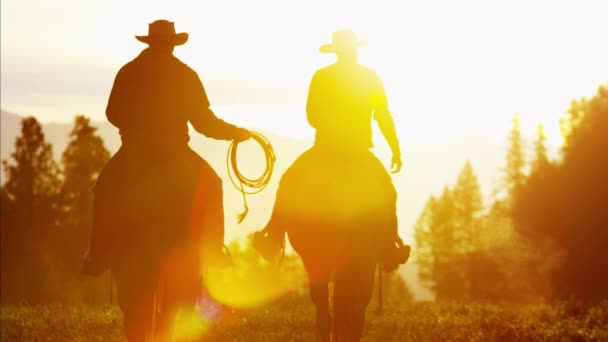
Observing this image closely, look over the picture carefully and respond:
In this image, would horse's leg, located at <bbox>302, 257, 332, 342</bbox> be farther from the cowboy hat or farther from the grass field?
the cowboy hat

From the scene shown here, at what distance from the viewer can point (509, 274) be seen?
147 feet

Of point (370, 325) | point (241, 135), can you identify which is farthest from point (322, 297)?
point (370, 325)

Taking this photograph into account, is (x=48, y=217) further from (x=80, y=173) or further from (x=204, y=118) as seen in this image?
(x=204, y=118)

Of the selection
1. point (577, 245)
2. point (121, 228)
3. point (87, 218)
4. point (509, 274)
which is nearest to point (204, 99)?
point (121, 228)

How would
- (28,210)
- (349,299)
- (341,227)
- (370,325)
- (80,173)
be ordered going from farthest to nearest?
1. (80,173)
2. (28,210)
3. (370,325)
4. (341,227)
5. (349,299)

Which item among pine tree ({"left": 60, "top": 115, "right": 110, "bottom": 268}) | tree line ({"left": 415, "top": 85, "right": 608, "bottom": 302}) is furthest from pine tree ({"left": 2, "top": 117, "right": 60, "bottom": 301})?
tree line ({"left": 415, "top": 85, "right": 608, "bottom": 302})

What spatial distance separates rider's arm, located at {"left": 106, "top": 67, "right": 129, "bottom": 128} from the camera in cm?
1020

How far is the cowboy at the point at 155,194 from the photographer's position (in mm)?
9742

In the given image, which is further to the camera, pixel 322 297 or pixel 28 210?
pixel 28 210

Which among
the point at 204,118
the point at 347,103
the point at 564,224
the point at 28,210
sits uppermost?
the point at 347,103

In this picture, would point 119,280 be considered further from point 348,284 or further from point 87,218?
point 87,218

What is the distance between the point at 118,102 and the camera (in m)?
10.3

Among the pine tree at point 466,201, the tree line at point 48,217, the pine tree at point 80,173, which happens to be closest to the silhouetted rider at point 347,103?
the tree line at point 48,217

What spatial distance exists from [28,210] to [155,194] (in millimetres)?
63102
